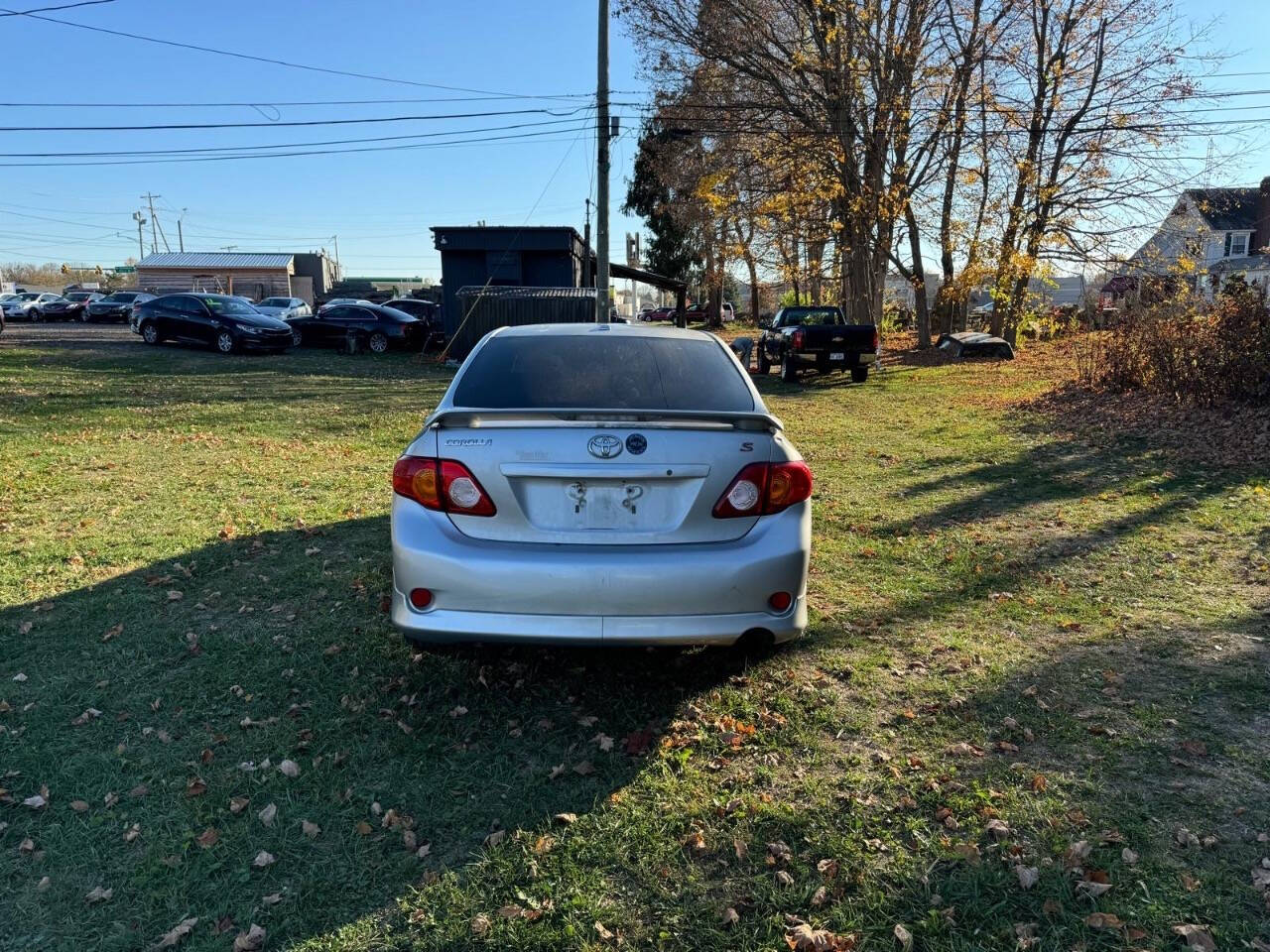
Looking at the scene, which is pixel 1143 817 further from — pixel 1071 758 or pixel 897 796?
pixel 897 796

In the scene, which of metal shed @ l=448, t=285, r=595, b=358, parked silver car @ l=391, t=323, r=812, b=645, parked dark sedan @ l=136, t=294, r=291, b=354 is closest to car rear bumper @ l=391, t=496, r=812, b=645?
parked silver car @ l=391, t=323, r=812, b=645

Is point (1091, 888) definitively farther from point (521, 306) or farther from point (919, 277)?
point (919, 277)

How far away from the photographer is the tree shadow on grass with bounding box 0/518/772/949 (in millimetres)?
2592

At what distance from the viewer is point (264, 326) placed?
2281cm

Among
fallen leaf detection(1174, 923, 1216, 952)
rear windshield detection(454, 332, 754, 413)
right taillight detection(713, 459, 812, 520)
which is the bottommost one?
fallen leaf detection(1174, 923, 1216, 952)

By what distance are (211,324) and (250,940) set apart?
2369 centimetres

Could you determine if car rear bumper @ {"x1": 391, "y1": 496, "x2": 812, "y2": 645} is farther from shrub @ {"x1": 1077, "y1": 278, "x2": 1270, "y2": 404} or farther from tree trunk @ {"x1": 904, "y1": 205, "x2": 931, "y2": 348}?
tree trunk @ {"x1": 904, "y1": 205, "x2": 931, "y2": 348}

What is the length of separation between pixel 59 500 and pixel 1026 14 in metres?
26.3

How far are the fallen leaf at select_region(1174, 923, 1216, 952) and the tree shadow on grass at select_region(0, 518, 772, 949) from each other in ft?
5.94

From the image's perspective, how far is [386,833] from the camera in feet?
9.34

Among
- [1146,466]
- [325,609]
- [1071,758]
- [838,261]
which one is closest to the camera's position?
[1071,758]

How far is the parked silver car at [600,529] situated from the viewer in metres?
3.17

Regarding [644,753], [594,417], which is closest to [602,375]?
[594,417]

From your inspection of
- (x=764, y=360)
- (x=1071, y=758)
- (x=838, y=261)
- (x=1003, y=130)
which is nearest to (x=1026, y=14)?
(x=1003, y=130)
